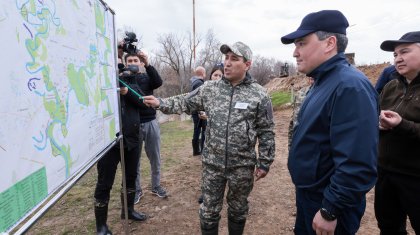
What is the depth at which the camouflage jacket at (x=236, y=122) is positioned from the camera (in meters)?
2.50

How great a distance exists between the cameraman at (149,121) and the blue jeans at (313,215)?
2063 millimetres

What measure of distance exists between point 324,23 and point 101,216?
9.10 ft

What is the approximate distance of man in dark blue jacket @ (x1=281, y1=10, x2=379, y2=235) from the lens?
4.85 feet

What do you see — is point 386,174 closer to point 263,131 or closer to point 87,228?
point 263,131

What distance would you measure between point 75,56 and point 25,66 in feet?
1.83

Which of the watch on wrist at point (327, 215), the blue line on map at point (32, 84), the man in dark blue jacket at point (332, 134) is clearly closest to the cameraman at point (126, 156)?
the blue line on map at point (32, 84)

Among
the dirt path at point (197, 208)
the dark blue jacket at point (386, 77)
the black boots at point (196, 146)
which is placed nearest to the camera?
the dark blue jacket at point (386, 77)

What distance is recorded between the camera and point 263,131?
8.68 ft

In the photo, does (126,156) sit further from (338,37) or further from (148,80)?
(338,37)

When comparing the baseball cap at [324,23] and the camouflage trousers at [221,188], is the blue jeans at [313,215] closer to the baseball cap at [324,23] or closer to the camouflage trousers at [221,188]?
the camouflage trousers at [221,188]

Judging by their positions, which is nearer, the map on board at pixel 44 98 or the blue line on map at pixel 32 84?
the map on board at pixel 44 98

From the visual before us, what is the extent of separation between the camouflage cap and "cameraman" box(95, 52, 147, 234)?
3.40 feet

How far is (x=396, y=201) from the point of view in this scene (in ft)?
7.95

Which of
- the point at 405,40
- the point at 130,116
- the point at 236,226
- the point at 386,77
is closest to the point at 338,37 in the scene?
the point at 405,40
